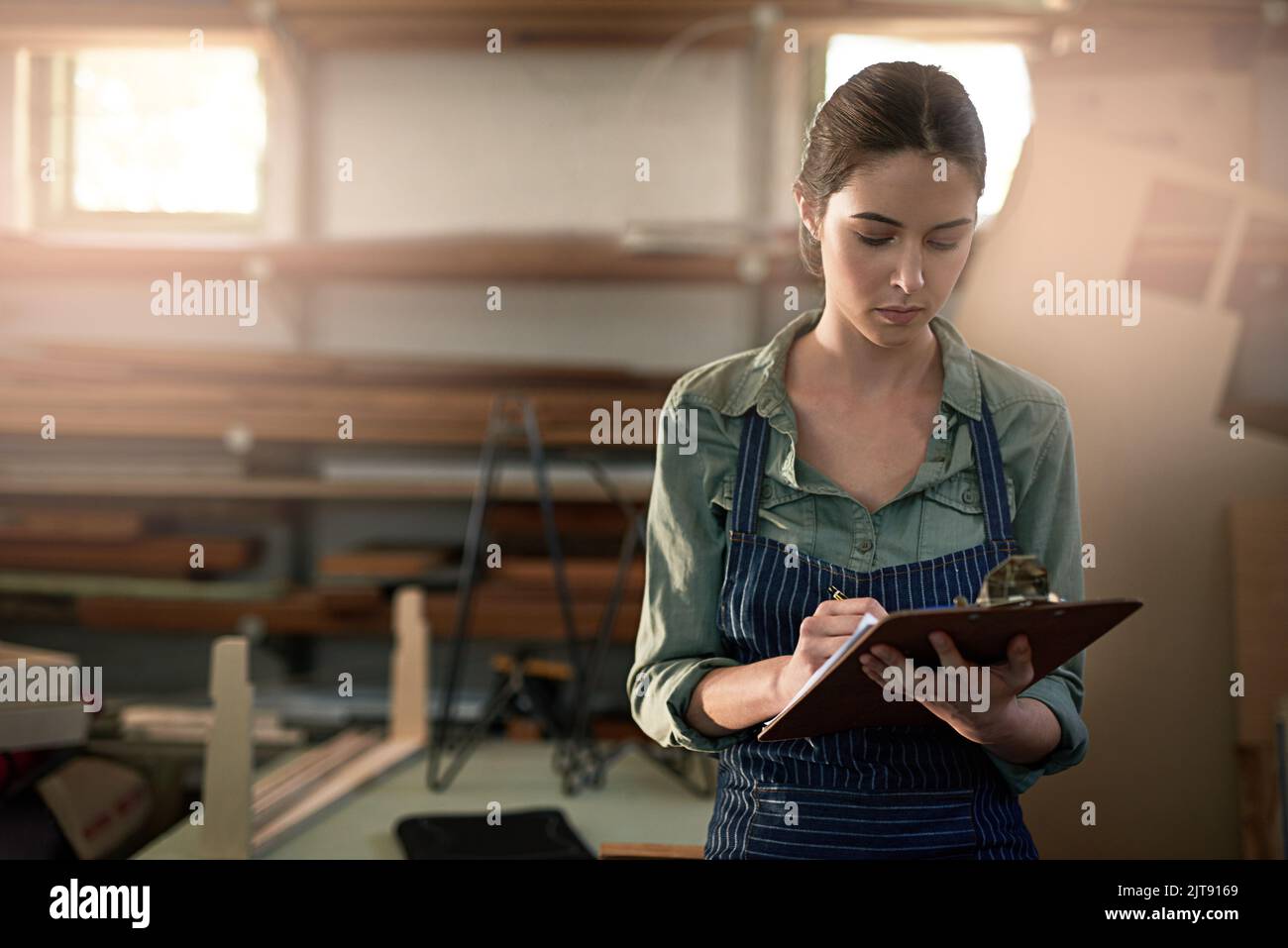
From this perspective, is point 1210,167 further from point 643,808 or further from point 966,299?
point 643,808

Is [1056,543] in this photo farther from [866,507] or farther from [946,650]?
[946,650]

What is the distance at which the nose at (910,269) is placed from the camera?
36.1 inches

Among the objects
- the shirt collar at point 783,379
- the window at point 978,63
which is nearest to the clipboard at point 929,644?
the shirt collar at point 783,379

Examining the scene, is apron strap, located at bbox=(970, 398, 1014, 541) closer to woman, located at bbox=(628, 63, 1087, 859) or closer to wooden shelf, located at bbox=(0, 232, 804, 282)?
woman, located at bbox=(628, 63, 1087, 859)

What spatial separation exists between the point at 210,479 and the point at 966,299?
6.73 ft

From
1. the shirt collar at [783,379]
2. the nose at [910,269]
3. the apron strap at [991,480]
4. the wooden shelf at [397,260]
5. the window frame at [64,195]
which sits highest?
the window frame at [64,195]

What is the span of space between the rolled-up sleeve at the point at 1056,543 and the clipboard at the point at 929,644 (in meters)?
→ 0.13

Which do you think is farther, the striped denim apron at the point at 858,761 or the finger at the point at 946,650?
the striped denim apron at the point at 858,761

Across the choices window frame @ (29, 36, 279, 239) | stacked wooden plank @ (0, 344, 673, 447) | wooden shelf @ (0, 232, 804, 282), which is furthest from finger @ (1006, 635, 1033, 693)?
window frame @ (29, 36, 279, 239)

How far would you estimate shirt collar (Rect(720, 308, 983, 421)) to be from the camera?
3.32 feet

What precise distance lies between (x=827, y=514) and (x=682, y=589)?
159 millimetres

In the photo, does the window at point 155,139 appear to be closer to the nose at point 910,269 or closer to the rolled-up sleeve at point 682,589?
the rolled-up sleeve at point 682,589

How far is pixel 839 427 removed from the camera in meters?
1.04
